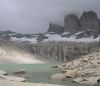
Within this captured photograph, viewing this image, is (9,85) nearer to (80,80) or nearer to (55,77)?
(80,80)

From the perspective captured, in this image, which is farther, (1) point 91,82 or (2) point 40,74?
(2) point 40,74

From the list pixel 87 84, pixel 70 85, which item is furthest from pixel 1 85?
pixel 87 84

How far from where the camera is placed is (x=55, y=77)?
49906mm

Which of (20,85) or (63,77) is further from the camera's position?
(63,77)

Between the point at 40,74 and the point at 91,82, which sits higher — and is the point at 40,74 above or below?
above

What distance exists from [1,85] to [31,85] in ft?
11.2

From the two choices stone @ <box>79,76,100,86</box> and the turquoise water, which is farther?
the turquoise water

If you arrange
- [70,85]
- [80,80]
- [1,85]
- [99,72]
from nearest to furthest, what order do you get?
[1,85] → [70,85] → [80,80] → [99,72]

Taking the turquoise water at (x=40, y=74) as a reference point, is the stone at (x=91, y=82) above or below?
below

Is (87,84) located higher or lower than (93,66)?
lower

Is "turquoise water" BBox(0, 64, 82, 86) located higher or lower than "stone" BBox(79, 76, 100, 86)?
higher

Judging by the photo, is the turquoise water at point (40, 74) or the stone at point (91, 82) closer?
the stone at point (91, 82)

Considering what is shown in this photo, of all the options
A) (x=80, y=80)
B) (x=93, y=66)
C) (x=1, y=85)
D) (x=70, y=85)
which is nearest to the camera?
(x=1, y=85)

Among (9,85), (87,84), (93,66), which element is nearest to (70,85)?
(87,84)
